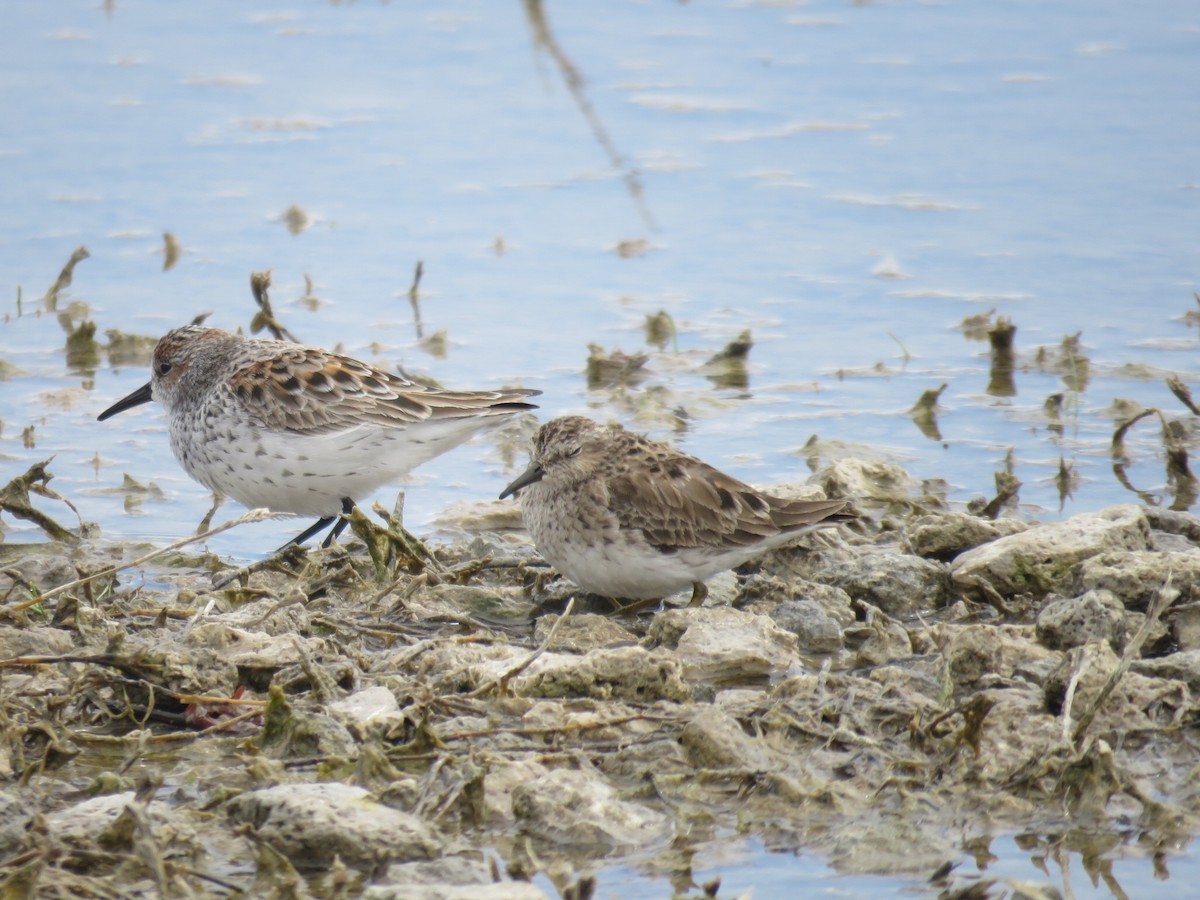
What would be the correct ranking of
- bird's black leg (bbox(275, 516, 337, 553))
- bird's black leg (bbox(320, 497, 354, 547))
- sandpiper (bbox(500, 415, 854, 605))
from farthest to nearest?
bird's black leg (bbox(275, 516, 337, 553))
bird's black leg (bbox(320, 497, 354, 547))
sandpiper (bbox(500, 415, 854, 605))

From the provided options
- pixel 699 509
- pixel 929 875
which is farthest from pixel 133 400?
pixel 929 875

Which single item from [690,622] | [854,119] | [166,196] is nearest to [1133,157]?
[854,119]

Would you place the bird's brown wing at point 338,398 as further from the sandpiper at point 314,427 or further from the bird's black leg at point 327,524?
the bird's black leg at point 327,524

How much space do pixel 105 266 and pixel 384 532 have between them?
5.63m

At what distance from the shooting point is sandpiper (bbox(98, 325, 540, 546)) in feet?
27.7

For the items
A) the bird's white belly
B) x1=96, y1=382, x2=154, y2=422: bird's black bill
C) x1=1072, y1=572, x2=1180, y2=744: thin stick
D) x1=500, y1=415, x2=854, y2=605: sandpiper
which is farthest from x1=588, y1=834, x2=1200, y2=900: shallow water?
x1=96, y1=382, x2=154, y2=422: bird's black bill

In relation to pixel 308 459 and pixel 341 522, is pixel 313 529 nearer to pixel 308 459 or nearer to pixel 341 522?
pixel 341 522

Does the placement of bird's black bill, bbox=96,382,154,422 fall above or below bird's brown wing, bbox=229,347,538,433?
below

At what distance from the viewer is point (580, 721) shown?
19.0 ft

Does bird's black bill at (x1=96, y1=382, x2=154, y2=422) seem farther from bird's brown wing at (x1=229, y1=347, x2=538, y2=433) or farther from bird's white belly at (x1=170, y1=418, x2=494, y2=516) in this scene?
bird's brown wing at (x1=229, y1=347, x2=538, y2=433)

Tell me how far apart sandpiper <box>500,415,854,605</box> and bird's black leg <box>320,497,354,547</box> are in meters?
1.50

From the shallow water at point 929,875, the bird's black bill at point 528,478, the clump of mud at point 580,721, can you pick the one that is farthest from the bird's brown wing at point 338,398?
the shallow water at point 929,875

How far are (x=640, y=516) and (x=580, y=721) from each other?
1.53 meters

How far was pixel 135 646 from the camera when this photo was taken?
6.32 metres
